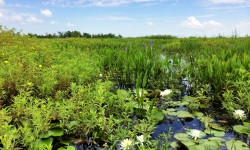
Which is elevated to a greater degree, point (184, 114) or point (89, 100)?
point (89, 100)

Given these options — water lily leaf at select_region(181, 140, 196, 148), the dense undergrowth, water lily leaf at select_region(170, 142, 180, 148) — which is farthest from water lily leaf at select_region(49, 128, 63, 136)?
water lily leaf at select_region(181, 140, 196, 148)

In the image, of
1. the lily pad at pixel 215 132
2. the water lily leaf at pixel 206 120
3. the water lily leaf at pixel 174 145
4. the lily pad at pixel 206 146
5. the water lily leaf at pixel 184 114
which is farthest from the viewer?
the water lily leaf at pixel 184 114

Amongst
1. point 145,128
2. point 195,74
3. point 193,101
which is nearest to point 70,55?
point 195,74

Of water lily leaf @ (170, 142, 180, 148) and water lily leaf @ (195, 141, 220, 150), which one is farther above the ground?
water lily leaf @ (195, 141, 220, 150)

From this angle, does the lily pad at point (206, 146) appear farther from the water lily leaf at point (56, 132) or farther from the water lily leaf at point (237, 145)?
the water lily leaf at point (56, 132)

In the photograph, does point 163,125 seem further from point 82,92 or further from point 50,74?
point 50,74

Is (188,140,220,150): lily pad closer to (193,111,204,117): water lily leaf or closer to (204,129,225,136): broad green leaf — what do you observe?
(204,129,225,136): broad green leaf

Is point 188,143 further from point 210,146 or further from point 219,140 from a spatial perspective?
point 219,140

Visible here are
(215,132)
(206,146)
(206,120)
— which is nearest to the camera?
(206,146)

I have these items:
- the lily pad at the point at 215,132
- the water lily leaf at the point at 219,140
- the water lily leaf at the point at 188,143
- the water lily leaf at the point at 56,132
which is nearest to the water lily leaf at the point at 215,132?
the lily pad at the point at 215,132

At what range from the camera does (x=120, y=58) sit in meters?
5.20

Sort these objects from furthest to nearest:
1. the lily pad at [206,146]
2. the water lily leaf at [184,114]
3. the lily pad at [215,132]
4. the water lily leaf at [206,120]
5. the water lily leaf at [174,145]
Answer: the water lily leaf at [184,114] → the water lily leaf at [206,120] → the lily pad at [215,132] → the water lily leaf at [174,145] → the lily pad at [206,146]

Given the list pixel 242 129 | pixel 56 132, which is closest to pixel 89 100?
pixel 56 132

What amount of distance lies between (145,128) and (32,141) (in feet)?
3.50
